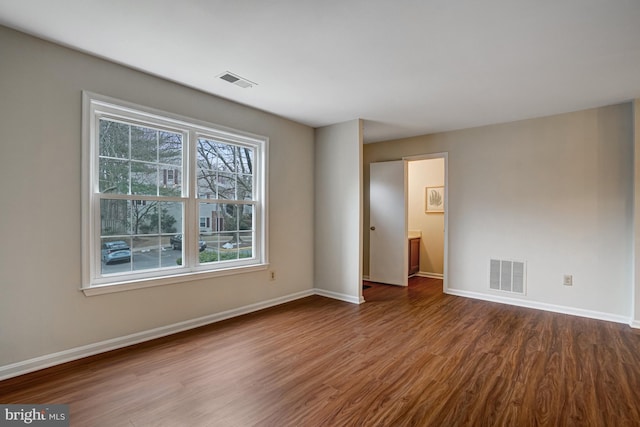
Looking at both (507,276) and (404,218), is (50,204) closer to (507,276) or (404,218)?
(404,218)

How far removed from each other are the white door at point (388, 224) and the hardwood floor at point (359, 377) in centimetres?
183

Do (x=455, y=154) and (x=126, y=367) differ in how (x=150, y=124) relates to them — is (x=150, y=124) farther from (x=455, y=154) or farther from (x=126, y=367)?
(x=455, y=154)

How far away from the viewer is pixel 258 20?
214 cm

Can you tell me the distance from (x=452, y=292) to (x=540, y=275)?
3.84ft

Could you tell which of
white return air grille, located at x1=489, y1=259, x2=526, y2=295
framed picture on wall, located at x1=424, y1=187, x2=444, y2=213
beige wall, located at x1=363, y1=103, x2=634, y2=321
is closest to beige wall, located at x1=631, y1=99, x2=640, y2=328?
beige wall, located at x1=363, y1=103, x2=634, y2=321

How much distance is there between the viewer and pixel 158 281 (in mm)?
3055

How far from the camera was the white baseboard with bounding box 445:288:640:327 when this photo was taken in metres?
3.67

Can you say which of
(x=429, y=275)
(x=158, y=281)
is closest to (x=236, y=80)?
(x=158, y=281)

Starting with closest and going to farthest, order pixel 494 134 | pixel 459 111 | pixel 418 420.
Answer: pixel 418 420 → pixel 459 111 → pixel 494 134

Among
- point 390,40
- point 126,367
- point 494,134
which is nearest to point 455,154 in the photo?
point 494,134

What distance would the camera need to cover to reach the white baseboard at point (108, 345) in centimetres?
232

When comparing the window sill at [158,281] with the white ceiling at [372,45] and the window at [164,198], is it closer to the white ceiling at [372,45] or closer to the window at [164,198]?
the window at [164,198]

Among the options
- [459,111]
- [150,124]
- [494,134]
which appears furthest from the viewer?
[494,134]

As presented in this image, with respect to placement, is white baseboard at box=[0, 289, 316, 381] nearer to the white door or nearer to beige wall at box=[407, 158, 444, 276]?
the white door
